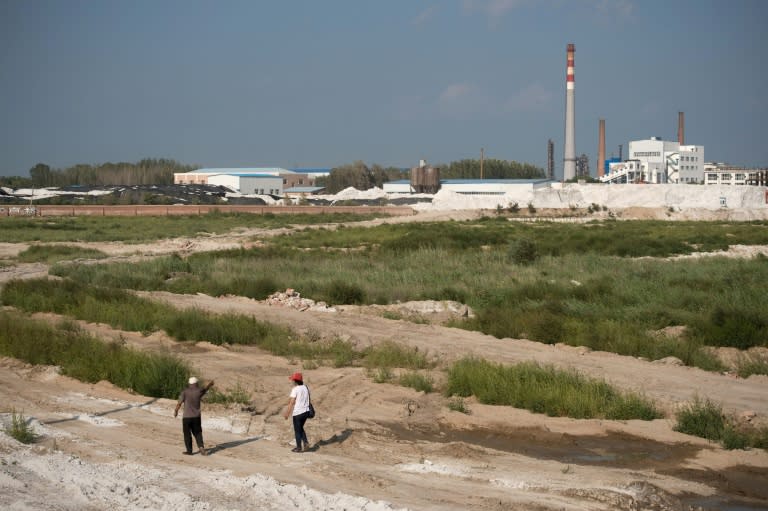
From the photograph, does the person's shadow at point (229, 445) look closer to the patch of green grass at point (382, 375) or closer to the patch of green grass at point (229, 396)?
the patch of green grass at point (229, 396)

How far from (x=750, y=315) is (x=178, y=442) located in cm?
1336

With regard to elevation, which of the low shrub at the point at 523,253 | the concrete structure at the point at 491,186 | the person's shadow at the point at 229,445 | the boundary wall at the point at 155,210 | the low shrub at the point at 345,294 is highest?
the concrete structure at the point at 491,186

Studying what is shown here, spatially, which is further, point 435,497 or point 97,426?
point 97,426

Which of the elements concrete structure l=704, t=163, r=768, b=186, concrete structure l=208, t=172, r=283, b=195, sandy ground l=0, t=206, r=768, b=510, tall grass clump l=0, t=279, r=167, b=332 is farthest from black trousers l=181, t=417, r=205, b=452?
concrete structure l=704, t=163, r=768, b=186

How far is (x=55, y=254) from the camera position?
41125mm

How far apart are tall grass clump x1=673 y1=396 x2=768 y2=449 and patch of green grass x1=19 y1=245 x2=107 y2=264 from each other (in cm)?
3029

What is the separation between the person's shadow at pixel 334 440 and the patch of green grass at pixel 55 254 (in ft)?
Answer: 91.8

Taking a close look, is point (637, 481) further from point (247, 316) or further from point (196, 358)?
point (247, 316)

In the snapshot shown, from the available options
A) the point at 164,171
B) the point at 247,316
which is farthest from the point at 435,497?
the point at 164,171

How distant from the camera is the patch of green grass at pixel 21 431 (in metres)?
11.2

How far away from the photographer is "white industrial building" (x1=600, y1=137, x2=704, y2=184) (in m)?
104

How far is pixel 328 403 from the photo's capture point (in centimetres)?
1476

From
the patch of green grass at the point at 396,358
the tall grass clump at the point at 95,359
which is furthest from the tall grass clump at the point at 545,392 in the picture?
the tall grass clump at the point at 95,359

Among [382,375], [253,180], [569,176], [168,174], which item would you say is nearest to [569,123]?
[569,176]
